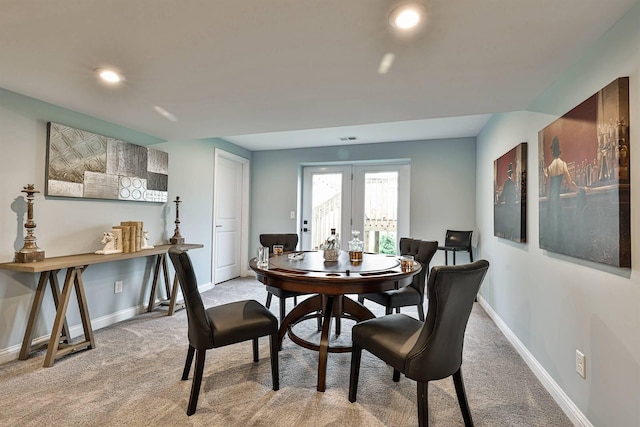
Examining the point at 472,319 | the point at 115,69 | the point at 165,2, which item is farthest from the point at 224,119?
the point at 472,319

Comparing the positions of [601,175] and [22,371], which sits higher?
[601,175]

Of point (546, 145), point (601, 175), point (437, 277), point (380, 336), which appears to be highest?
point (546, 145)

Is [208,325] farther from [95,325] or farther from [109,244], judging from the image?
[95,325]

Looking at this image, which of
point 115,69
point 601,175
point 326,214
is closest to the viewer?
point 601,175

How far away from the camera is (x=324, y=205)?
538 centimetres

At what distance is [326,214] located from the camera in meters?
5.36

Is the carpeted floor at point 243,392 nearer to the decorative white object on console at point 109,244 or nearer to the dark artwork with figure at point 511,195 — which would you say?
the decorative white object on console at point 109,244

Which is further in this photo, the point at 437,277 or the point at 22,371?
the point at 22,371

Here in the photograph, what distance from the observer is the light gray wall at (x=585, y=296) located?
4.25 feet

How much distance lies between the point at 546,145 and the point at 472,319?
81.8 inches

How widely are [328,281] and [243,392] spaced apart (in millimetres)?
887

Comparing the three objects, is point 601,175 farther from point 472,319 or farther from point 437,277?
point 472,319

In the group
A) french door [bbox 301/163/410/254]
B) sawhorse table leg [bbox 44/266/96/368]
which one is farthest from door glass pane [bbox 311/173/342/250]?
sawhorse table leg [bbox 44/266/96/368]

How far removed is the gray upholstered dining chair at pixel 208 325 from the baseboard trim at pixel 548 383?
1669 millimetres
